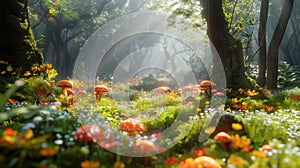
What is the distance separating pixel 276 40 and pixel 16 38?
12558 mm

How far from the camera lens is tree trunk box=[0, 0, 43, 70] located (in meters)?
9.58

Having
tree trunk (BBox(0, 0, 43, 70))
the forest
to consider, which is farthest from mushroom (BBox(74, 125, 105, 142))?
tree trunk (BBox(0, 0, 43, 70))

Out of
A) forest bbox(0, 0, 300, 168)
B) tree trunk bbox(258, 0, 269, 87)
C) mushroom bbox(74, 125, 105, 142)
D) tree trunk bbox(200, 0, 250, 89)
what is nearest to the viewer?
forest bbox(0, 0, 300, 168)

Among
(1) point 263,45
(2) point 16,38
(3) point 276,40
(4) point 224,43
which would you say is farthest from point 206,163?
(3) point 276,40

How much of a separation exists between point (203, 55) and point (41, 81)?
45392mm

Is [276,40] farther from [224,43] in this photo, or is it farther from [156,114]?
[156,114]

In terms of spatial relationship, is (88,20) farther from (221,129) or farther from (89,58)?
(221,129)

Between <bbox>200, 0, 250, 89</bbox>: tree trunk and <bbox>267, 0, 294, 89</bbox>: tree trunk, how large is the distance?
12.5 ft

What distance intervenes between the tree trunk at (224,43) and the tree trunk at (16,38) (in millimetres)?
7176

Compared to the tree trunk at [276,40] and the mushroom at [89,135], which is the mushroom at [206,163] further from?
the tree trunk at [276,40]

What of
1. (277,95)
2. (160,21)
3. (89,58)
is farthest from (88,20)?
(277,95)

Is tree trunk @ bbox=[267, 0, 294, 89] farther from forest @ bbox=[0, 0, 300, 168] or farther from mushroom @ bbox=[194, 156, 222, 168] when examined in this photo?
mushroom @ bbox=[194, 156, 222, 168]

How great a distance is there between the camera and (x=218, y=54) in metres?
11.9

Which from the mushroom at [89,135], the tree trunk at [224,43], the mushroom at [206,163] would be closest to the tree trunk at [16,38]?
the mushroom at [89,135]
